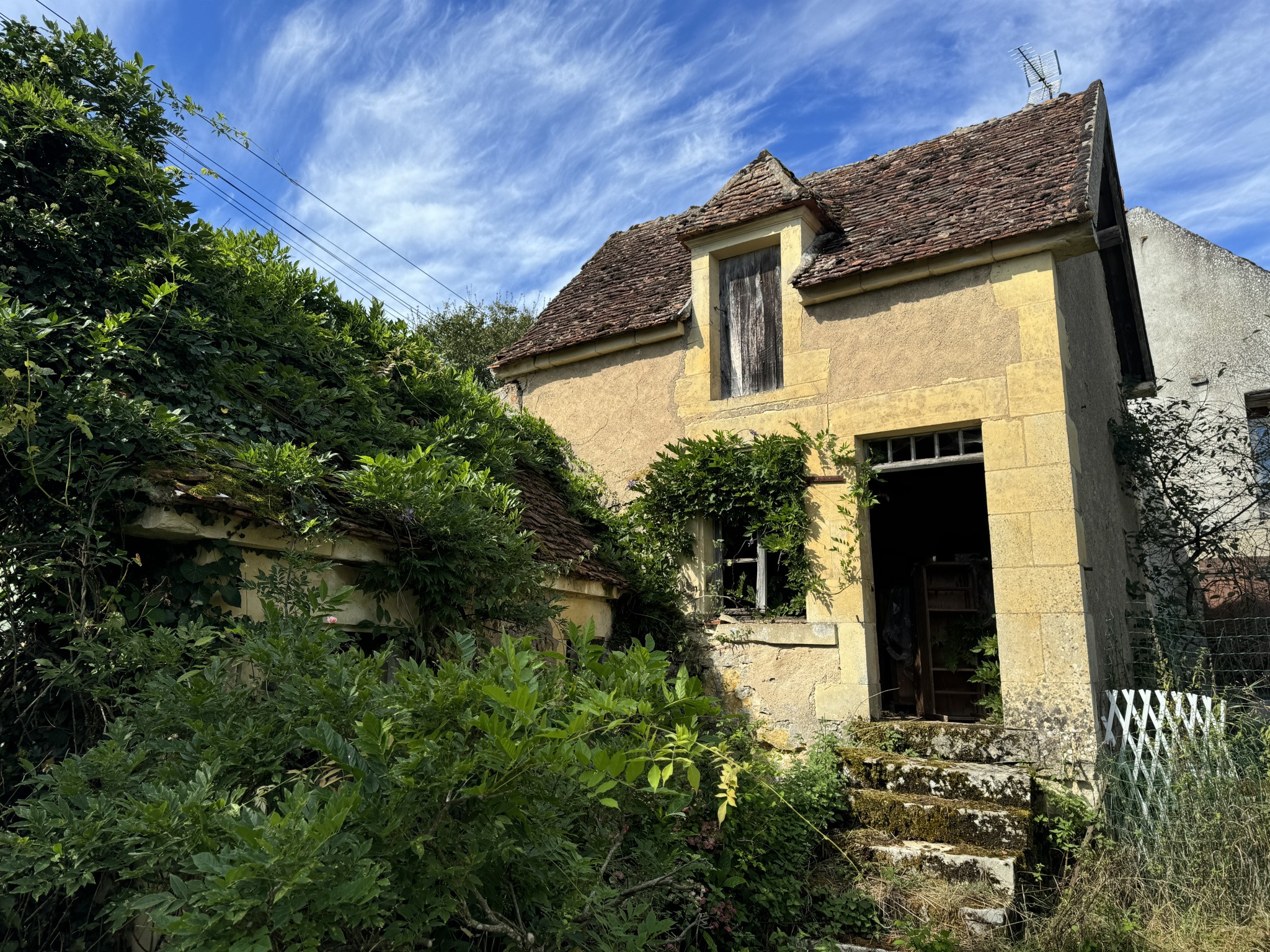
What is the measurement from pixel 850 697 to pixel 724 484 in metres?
2.25

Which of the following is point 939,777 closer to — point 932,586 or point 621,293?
point 932,586

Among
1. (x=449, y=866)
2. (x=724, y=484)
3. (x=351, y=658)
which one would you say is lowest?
(x=449, y=866)

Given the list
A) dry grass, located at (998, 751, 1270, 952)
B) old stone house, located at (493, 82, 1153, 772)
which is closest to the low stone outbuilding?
old stone house, located at (493, 82, 1153, 772)

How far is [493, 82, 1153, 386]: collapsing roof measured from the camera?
7.06 meters

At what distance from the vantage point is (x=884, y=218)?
320 inches

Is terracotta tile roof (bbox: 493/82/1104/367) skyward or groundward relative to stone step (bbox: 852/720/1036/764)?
skyward

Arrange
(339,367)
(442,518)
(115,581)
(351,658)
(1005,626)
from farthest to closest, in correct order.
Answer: (1005,626), (339,367), (442,518), (115,581), (351,658)

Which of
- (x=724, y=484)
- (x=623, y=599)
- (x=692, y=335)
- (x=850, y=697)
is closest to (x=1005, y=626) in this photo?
(x=850, y=697)

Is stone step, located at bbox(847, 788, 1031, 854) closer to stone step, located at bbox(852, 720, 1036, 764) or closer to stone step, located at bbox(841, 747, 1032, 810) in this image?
stone step, located at bbox(841, 747, 1032, 810)

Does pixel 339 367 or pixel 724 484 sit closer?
pixel 339 367

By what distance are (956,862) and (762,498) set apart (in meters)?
3.40

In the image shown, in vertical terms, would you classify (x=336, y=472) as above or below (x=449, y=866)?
above

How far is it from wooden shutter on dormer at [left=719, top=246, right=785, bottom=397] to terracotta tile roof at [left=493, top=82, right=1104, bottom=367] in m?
0.44

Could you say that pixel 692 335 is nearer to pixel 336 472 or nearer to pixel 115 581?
pixel 336 472
